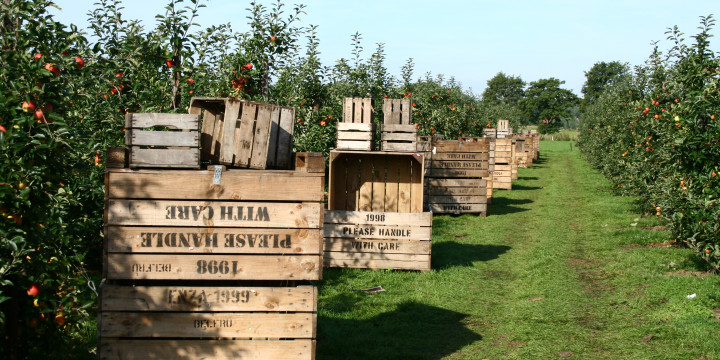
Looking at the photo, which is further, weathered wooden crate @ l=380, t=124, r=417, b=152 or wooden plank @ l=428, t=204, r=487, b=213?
wooden plank @ l=428, t=204, r=487, b=213

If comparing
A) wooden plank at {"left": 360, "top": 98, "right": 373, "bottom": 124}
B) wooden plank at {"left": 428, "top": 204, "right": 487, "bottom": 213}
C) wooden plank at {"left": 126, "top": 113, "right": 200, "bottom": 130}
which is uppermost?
wooden plank at {"left": 360, "top": 98, "right": 373, "bottom": 124}

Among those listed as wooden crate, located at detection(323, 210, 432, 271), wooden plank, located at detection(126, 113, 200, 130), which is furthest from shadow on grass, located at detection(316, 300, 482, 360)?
wooden plank, located at detection(126, 113, 200, 130)

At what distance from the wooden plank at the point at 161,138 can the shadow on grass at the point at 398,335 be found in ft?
9.35

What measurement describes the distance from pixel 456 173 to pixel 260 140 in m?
12.8

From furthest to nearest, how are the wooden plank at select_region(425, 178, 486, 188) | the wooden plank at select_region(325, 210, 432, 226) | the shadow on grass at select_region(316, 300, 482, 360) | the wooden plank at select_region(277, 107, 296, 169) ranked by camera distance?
1. the wooden plank at select_region(425, 178, 486, 188)
2. the wooden plank at select_region(325, 210, 432, 226)
3. the shadow on grass at select_region(316, 300, 482, 360)
4. the wooden plank at select_region(277, 107, 296, 169)

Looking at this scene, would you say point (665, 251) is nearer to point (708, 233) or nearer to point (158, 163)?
point (708, 233)

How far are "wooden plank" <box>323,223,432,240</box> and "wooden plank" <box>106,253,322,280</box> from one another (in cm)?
541

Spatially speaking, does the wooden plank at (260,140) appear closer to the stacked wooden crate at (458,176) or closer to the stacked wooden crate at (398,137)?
the stacked wooden crate at (398,137)

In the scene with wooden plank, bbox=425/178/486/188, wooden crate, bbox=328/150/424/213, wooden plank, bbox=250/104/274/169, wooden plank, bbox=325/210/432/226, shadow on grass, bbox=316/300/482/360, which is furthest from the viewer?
wooden plank, bbox=425/178/486/188

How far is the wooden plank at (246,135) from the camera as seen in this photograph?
614 centimetres

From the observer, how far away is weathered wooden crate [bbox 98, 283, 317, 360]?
591 centimetres

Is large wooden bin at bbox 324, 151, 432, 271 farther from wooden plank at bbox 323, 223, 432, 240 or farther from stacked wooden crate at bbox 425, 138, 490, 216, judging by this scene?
stacked wooden crate at bbox 425, 138, 490, 216

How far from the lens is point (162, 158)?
5.98 m

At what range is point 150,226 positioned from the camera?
593 centimetres
